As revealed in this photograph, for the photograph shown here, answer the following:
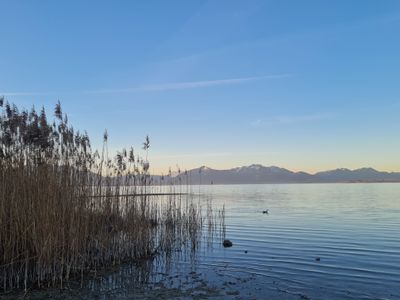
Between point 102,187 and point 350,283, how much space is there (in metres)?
7.69

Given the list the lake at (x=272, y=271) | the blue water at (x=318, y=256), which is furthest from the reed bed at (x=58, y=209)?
the blue water at (x=318, y=256)

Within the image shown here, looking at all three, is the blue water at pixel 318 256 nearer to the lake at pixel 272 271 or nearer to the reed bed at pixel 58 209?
the lake at pixel 272 271

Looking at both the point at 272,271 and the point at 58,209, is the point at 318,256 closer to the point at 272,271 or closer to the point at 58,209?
the point at 272,271

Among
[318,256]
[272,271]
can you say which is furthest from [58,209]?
[318,256]

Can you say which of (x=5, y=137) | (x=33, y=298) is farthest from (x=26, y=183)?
(x=33, y=298)

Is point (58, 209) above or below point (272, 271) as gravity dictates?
above

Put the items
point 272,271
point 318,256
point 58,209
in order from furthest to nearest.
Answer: point 318,256
point 272,271
point 58,209

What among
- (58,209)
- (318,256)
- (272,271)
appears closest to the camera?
(58,209)

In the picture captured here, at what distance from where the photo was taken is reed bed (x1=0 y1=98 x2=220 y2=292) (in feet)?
28.6

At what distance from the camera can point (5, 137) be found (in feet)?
32.5

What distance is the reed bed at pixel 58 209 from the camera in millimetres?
8711

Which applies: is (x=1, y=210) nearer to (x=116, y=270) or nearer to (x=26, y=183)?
(x=26, y=183)

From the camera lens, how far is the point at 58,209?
9.21 metres

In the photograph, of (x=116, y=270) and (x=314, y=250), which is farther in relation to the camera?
(x=314, y=250)
